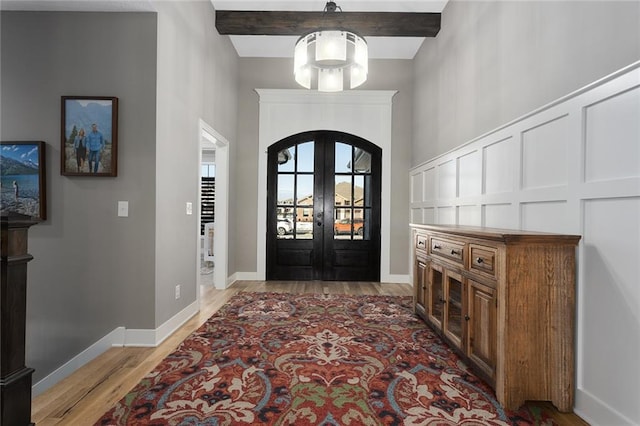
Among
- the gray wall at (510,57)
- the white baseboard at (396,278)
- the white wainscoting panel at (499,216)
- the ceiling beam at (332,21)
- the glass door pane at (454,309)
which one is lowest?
the white baseboard at (396,278)

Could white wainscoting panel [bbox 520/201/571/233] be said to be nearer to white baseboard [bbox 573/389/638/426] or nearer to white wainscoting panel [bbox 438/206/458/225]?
white baseboard [bbox 573/389/638/426]

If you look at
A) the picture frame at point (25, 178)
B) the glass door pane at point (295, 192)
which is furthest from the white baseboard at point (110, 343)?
the glass door pane at point (295, 192)

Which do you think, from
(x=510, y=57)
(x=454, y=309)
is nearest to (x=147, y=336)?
(x=454, y=309)

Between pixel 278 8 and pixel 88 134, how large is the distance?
2.78 metres

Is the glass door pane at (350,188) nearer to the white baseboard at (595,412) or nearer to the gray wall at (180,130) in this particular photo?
the gray wall at (180,130)

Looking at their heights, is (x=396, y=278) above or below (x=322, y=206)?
below

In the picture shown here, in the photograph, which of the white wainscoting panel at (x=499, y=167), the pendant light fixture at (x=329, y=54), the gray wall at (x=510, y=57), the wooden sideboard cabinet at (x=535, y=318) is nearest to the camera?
the gray wall at (x=510, y=57)

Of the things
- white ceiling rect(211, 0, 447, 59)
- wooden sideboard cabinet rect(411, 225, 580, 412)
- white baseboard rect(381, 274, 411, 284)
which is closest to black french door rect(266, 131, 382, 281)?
white baseboard rect(381, 274, 411, 284)

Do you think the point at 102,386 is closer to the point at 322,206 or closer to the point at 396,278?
the point at 322,206

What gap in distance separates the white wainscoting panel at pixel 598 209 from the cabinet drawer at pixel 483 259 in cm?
42

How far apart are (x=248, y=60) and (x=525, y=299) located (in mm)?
5013

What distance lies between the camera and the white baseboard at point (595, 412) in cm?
161

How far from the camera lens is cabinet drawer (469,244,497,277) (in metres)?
1.99

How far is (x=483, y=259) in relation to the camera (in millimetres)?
2105
